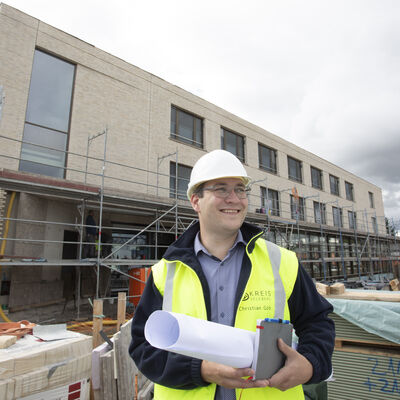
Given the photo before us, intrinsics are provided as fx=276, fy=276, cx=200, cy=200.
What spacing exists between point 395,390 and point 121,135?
11.4m

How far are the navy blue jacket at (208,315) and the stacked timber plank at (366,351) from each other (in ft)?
6.05

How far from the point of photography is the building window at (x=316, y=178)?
892 inches

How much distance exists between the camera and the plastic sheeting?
2.88 m

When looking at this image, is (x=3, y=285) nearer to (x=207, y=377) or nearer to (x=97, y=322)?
(x=97, y=322)

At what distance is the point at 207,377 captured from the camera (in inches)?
50.0

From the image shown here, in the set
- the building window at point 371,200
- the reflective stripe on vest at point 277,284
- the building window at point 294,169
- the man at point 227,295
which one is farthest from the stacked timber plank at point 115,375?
the building window at point 371,200

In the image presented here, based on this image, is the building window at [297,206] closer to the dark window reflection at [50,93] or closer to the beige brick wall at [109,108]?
the beige brick wall at [109,108]

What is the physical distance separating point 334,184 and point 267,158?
9.78m

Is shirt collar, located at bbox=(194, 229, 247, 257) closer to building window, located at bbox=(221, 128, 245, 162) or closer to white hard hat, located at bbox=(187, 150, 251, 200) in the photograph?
white hard hat, located at bbox=(187, 150, 251, 200)

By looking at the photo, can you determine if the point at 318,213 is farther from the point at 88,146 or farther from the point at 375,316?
the point at 375,316

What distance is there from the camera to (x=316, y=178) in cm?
2312

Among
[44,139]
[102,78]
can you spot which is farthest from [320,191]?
[44,139]

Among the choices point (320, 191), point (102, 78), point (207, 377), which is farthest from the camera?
point (320, 191)

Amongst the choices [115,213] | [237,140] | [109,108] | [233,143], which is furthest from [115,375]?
[237,140]
